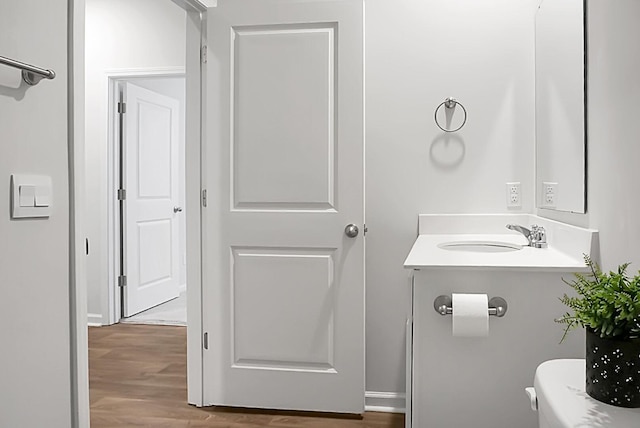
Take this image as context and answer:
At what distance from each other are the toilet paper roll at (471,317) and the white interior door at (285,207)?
114 cm

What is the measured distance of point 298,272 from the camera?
3.01 meters

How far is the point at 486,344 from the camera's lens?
1.95 m

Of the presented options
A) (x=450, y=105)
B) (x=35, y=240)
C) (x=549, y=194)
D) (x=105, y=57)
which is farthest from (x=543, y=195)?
(x=105, y=57)

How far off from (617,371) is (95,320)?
4.69 metres

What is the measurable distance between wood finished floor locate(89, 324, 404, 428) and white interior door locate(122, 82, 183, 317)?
0.96 metres

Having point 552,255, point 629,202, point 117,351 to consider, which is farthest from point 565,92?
point 117,351

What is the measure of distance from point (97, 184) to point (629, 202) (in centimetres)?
434

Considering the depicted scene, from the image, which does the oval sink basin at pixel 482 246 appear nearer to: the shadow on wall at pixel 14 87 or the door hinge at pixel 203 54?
the door hinge at pixel 203 54

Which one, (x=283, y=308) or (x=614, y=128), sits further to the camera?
(x=283, y=308)

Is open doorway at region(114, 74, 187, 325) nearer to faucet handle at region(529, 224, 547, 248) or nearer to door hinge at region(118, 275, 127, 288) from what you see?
door hinge at region(118, 275, 127, 288)

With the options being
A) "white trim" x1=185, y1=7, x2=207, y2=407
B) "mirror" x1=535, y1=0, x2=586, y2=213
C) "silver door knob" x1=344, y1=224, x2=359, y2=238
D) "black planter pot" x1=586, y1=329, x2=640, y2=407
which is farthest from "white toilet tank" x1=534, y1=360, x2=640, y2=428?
"white trim" x1=185, y1=7, x2=207, y2=407

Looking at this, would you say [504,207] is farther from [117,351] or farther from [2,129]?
[117,351]

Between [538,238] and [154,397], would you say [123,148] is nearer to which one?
[154,397]

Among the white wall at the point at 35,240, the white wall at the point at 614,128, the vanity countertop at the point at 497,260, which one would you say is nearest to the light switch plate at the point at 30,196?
the white wall at the point at 35,240
